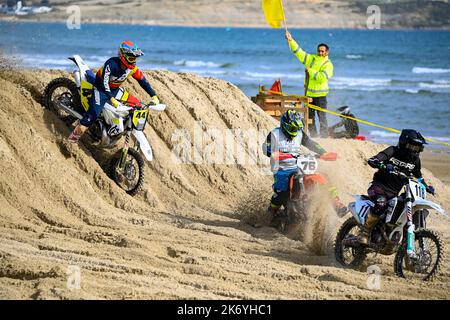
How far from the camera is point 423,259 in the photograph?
421 inches

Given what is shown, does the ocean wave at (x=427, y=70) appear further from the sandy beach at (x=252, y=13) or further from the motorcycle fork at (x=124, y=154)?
the motorcycle fork at (x=124, y=154)

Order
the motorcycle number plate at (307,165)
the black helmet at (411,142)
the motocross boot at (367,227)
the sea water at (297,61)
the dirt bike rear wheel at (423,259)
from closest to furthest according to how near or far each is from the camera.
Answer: the dirt bike rear wheel at (423,259), the black helmet at (411,142), the motocross boot at (367,227), the motorcycle number plate at (307,165), the sea water at (297,61)

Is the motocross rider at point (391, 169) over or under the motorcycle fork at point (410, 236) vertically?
over

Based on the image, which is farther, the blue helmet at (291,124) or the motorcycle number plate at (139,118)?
the motorcycle number plate at (139,118)

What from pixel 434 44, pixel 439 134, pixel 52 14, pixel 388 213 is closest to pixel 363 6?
pixel 434 44

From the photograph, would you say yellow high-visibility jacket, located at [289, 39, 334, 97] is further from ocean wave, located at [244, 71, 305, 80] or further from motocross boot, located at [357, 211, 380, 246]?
ocean wave, located at [244, 71, 305, 80]

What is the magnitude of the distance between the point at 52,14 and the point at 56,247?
88390 millimetres

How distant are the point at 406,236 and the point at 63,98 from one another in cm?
643

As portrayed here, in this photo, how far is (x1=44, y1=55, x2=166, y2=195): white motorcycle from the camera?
45.1 feet

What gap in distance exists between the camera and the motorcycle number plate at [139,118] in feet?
45.0

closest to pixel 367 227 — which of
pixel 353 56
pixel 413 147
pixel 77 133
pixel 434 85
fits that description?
pixel 413 147

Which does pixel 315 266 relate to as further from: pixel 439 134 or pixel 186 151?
pixel 439 134

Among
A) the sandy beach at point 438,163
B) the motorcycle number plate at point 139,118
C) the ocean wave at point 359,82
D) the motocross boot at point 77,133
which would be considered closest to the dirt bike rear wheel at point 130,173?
the motorcycle number plate at point 139,118

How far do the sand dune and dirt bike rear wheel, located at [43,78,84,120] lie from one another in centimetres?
24
